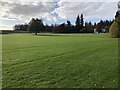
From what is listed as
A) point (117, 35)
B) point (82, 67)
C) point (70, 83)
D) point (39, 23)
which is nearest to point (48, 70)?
point (82, 67)

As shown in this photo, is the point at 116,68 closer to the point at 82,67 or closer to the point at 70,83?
the point at 82,67

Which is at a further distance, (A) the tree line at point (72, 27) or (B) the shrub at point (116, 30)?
(A) the tree line at point (72, 27)

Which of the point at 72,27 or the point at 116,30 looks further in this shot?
the point at 72,27

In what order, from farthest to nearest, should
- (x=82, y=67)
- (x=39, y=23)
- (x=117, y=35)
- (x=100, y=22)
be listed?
(x=100, y=22), (x=39, y=23), (x=117, y=35), (x=82, y=67)

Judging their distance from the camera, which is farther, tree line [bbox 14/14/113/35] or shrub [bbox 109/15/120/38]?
tree line [bbox 14/14/113/35]

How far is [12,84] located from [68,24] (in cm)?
10253

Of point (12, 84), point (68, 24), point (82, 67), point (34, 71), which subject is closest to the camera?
point (12, 84)

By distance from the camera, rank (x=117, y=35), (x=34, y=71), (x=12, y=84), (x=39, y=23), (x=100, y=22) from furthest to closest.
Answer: (x=100, y=22) < (x=39, y=23) < (x=117, y=35) < (x=34, y=71) < (x=12, y=84)

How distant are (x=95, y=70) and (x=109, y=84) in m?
2.64

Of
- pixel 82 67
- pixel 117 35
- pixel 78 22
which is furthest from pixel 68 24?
pixel 82 67

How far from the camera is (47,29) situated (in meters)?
116

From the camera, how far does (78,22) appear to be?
11762 cm

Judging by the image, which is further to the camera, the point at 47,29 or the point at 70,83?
the point at 47,29

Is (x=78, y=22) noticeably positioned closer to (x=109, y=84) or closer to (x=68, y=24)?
(x=68, y=24)
